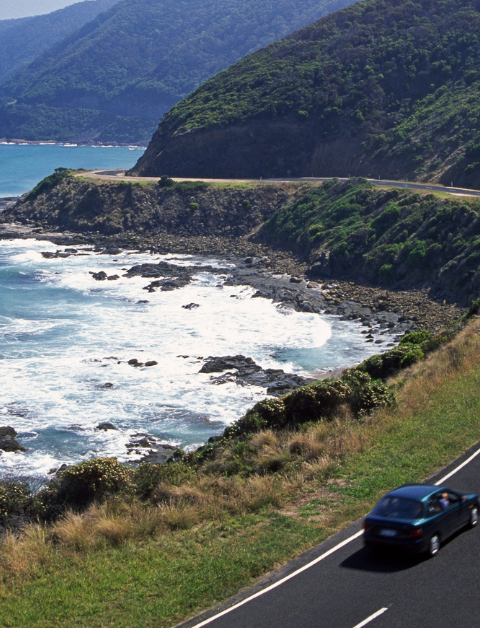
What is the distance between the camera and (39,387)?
3322cm

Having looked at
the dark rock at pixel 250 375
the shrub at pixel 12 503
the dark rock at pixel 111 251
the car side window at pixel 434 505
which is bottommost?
the dark rock at pixel 250 375

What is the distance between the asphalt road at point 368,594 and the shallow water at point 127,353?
17.4 metres

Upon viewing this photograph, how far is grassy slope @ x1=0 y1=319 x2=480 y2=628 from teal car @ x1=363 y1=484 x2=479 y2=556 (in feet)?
4.51

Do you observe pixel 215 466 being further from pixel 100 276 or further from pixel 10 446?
pixel 100 276

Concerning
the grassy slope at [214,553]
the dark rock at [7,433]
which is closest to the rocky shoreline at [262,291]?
the dark rock at [7,433]

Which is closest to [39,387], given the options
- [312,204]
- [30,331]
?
[30,331]

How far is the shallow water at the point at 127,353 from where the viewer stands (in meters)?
28.9

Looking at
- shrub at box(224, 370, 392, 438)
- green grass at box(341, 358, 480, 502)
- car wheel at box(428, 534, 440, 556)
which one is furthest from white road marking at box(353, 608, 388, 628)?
shrub at box(224, 370, 392, 438)

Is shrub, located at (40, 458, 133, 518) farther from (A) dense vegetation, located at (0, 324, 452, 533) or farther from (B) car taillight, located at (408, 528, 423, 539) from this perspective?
(B) car taillight, located at (408, 528, 423, 539)

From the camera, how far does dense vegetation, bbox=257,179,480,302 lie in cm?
5084

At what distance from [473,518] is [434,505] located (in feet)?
4.14

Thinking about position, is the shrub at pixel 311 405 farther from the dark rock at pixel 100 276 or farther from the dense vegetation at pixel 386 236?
the dark rock at pixel 100 276

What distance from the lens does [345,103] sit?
8738 centimetres

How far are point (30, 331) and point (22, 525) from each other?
3014 cm
